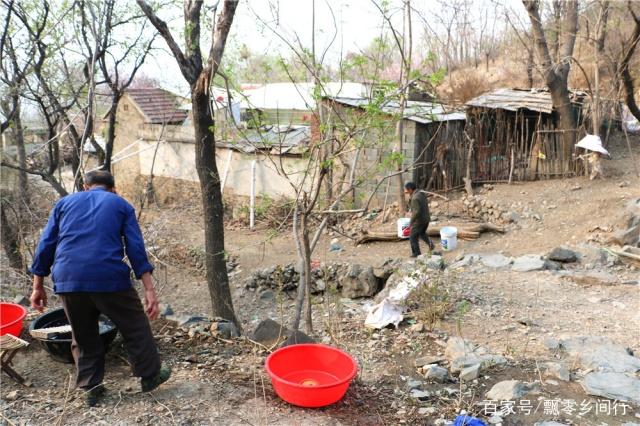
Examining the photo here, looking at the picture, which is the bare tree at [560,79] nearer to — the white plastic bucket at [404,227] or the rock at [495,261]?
the white plastic bucket at [404,227]

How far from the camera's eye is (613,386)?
134 inches

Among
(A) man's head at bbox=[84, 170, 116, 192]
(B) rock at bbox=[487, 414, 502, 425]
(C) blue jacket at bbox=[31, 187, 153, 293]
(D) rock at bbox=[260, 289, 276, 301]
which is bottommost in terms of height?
(D) rock at bbox=[260, 289, 276, 301]

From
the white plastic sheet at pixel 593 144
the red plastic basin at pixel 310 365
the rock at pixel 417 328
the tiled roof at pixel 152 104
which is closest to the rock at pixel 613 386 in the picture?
the rock at pixel 417 328

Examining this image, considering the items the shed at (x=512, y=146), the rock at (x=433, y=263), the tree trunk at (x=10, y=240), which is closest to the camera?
the rock at (x=433, y=263)

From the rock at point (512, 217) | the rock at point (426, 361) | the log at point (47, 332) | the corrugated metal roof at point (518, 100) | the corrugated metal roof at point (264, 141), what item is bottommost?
the rock at point (426, 361)

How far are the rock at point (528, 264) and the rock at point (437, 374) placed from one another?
11.6 ft

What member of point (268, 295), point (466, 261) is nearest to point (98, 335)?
point (268, 295)

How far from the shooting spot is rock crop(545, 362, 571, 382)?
358 centimetres

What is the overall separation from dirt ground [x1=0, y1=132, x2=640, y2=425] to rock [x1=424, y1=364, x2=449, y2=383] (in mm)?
69

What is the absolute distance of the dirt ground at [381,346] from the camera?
118 inches

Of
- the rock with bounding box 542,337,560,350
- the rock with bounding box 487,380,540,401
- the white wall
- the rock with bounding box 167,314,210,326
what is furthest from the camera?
the white wall

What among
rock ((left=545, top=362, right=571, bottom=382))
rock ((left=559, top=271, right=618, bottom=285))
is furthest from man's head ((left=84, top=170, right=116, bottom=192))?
rock ((left=559, top=271, right=618, bottom=285))

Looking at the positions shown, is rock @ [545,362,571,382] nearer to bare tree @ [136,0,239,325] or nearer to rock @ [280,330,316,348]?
rock @ [280,330,316,348]

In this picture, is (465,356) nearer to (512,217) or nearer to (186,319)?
(186,319)
